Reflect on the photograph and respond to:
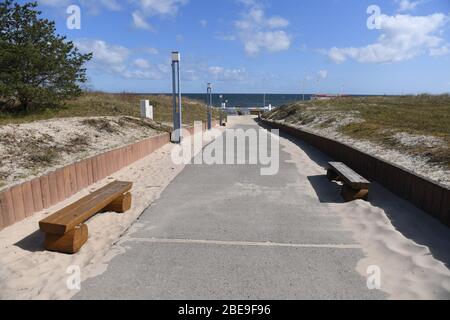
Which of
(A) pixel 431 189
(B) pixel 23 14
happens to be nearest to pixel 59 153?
(A) pixel 431 189

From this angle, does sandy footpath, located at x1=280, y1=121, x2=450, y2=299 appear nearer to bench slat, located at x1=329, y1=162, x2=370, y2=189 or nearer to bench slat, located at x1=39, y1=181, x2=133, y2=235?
bench slat, located at x1=329, y1=162, x2=370, y2=189

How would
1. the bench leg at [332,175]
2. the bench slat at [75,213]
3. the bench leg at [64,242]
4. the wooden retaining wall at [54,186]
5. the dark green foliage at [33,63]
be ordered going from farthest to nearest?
1. the dark green foliage at [33,63]
2. the bench leg at [332,175]
3. the wooden retaining wall at [54,186]
4. the bench leg at [64,242]
5. the bench slat at [75,213]

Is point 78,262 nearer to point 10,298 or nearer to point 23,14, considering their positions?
point 10,298

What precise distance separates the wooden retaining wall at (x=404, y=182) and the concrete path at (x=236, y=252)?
45.6 inches

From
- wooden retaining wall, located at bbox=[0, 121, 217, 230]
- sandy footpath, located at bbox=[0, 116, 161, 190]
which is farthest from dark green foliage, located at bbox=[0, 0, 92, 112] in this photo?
wooden retaining wall, located at bbox=[0, 121, 217, 230]

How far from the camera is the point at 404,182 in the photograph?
6414 millimetres

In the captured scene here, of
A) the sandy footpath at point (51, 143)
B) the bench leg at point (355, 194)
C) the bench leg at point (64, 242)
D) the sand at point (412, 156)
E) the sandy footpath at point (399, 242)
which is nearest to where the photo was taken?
the sandy footpath at point (399, 242)

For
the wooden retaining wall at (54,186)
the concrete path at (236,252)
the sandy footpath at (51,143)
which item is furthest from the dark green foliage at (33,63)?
the concrete path at (236,252)

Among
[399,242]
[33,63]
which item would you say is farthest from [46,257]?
[33,63]

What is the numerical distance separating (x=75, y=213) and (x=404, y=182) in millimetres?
5518

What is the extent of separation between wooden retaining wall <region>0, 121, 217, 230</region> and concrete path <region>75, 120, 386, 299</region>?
1596mm

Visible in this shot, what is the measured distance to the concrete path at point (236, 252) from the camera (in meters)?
3.48

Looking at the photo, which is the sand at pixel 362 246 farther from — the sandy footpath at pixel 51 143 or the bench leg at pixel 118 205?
the sandy footpath at pixel 51 143

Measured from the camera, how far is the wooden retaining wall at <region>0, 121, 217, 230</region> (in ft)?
15.9
